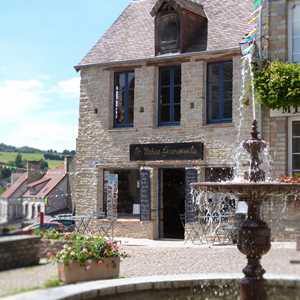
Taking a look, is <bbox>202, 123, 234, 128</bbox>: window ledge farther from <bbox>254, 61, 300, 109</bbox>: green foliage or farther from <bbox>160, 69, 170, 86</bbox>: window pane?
<bbox>160, 69, 170, 86</bbox>: window pane

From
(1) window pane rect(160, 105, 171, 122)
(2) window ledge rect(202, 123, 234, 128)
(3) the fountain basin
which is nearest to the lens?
(3) the fountain basin

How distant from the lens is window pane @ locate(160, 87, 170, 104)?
19.5 meters

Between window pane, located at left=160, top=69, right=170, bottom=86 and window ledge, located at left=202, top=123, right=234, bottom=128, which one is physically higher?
window pane, located at left=160, top=69, right=170, bottom=86

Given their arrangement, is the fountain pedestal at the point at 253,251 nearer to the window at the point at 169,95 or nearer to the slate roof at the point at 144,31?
the slate roof at the point at 144,31

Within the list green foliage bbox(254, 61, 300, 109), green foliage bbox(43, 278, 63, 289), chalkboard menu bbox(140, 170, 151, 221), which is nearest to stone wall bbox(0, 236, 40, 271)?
green foliage bbox(43, 278, 63, 289)

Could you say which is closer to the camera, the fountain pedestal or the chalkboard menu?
the fountain pedestal

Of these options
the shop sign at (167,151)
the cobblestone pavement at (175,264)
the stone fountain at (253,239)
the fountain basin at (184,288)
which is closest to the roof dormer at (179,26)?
the shop sign at (167,151)

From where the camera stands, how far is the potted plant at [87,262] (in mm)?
9734

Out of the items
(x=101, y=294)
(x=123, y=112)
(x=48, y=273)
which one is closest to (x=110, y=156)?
(x=123, y=112)

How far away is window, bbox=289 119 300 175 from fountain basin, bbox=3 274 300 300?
8.94 meters

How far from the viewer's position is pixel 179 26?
1931cm

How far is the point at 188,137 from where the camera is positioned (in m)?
18.8

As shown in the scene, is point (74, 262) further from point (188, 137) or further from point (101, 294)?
point (188, 137)

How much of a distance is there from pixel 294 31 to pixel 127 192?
24.3ft
